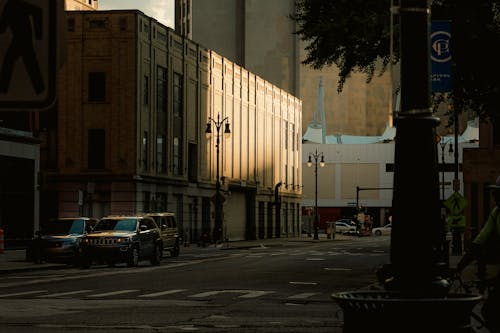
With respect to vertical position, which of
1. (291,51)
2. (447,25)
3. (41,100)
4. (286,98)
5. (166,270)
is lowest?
(166,270)

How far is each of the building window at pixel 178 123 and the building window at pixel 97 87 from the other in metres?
7.51

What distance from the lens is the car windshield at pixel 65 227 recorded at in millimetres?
40656

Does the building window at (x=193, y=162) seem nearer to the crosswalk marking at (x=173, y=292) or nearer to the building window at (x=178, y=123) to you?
the building window at (x=178, y=123)

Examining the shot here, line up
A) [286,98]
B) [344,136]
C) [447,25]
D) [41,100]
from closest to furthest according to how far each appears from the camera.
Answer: [41,100] < [447,25] < [286,98] < [344,136]

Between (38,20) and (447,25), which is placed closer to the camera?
(38,20)

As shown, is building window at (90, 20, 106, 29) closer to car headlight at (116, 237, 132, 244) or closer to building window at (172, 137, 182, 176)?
building window at (172, 137, 182, 176)

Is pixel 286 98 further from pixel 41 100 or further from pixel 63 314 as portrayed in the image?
pixel 41 100

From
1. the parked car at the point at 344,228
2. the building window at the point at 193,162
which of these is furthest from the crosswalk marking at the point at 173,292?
the parked car at the point at 344,228

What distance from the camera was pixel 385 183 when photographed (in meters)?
151

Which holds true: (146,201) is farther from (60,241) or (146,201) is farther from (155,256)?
(155,256)

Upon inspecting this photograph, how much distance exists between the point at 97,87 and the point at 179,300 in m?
44.7

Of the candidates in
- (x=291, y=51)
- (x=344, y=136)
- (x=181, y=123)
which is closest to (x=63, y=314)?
(x=181, y=123)

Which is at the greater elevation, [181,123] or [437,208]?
[181,123]

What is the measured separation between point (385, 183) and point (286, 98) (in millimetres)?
51505
